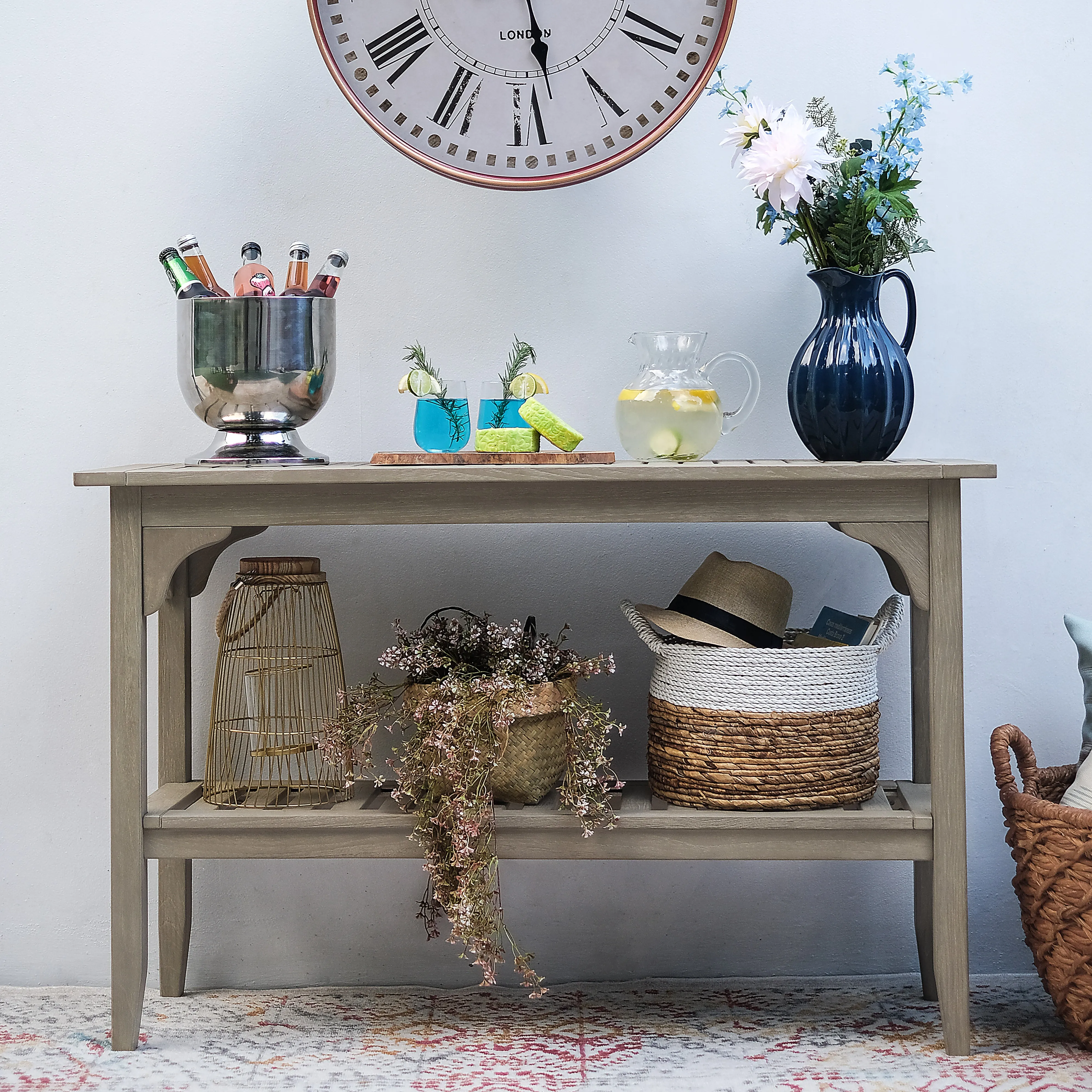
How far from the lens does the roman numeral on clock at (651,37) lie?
1.63m

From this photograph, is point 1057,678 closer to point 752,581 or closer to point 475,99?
point 752,581

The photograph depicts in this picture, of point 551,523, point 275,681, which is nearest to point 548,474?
point 551,523

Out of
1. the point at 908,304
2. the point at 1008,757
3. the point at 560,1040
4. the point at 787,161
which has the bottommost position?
the point at 560,1040

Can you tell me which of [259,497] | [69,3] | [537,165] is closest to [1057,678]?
[537,165]

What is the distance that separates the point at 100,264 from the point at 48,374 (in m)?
0.20

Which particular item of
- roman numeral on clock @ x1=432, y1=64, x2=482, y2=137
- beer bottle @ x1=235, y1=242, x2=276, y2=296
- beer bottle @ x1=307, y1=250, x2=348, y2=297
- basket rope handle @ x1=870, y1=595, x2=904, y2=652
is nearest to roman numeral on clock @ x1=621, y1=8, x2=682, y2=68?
roman numeral on clock @ x1=432, y1=64, x2=482, y2=137

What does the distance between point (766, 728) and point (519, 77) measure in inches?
40.7

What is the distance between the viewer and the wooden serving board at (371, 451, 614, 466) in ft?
4.65

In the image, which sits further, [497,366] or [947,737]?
[497,366]

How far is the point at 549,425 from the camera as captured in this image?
4.90 feet

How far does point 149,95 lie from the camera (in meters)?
1.76

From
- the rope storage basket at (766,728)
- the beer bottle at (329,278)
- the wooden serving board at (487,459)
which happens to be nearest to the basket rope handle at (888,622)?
the rope storage basket at (766,728)

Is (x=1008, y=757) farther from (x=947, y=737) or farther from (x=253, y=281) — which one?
(x=253, y=281)

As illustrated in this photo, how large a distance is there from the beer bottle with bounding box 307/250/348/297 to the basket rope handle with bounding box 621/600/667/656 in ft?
2.02
